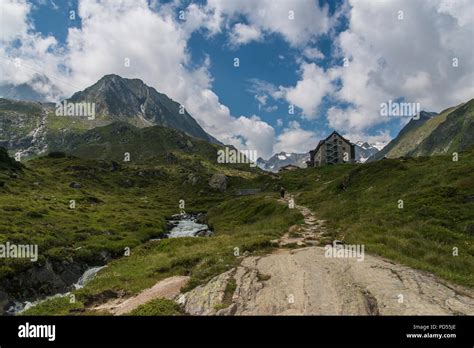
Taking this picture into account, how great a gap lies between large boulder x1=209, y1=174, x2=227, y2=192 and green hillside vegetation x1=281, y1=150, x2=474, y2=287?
89818 mm

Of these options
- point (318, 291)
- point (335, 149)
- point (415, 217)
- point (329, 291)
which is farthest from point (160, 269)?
point (335, 149)

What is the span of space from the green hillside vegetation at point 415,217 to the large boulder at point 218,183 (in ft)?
295

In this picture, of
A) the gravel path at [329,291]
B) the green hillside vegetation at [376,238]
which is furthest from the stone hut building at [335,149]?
the gravel path at [329,291]

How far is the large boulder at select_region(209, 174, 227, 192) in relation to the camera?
502 feet

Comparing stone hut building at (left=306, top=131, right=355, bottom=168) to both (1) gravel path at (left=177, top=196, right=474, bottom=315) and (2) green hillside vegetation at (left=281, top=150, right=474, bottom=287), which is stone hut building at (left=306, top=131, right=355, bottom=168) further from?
(1) gravel path at (left=177, top=196, right=474, bottom=315)

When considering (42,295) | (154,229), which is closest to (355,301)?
(42,295)

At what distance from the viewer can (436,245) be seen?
1129 inches

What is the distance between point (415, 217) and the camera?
121ft

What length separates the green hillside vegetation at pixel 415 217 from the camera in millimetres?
26031

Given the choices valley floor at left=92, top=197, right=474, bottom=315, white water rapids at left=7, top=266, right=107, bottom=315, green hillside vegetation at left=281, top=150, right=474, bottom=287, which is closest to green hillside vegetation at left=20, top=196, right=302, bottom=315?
valley floor at left=92, top=197, right=474, bottom=315

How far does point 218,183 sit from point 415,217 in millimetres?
120756

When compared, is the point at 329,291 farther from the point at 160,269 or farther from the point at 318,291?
the point at 160,269

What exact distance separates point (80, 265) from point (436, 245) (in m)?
37.8

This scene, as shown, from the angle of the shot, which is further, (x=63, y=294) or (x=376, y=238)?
(x=63, y=294)
